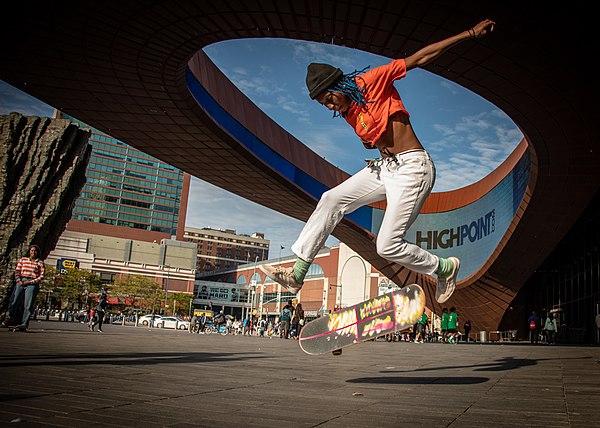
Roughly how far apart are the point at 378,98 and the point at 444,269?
1.50 m

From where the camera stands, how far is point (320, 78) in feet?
12.2

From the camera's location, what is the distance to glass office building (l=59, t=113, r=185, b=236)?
390 feet

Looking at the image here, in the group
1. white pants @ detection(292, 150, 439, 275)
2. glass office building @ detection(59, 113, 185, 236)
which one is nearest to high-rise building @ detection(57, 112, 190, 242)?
glass office building @ detection(59, 113, 185, 236)

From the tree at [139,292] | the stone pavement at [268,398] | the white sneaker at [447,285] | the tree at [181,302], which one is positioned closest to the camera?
the stone pavement at [268,398]

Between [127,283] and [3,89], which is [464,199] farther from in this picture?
[127,283]

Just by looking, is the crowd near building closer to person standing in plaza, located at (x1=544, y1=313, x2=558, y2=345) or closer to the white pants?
person standing in plaza, located at (x1=544, y1=313, x2=558, y2=345)

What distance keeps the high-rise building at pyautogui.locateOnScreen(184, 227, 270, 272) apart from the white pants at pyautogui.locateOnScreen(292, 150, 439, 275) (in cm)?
15420

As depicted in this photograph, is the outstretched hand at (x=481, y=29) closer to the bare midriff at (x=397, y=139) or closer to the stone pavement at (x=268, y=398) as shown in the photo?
the bare midriff at (x=397, y=139)

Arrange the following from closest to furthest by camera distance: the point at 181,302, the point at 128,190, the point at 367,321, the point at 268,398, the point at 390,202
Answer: the point at 268,398 → the point at 390,202 → the point at 367,321 → the point at 181,302 → the point at 128,190

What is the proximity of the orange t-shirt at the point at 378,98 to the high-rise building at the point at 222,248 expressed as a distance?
155 meters

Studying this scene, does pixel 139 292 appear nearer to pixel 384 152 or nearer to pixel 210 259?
→ pixel 384 152

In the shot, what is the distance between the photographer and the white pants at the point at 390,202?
373 centimetres

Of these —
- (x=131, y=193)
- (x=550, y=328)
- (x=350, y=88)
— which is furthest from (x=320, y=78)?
(x=131, y=193)

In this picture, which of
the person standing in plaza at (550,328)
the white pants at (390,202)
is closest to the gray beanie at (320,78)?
the white pants at (390,202)
